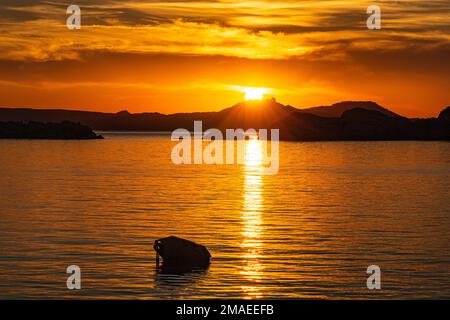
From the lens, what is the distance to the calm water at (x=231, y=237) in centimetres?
2969

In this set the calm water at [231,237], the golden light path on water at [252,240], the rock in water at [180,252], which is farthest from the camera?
the rock in water at [180,252]

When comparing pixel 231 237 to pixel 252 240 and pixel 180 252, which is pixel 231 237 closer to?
pixel 252 240

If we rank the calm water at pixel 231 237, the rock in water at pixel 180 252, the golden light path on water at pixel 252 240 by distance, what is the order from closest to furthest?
the calm water at pixel 231 237 < the golden light path on water at pixel 252 240 < the rock in water at pixel 180 252

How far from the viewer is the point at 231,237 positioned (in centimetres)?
4372

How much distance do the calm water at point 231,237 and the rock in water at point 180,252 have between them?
981 millimetres

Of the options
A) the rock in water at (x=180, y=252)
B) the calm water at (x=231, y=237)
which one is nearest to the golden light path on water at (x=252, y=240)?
the calm water at (x=231, y=237)

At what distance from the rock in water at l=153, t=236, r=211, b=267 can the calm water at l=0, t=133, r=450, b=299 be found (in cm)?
98

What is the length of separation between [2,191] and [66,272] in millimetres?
48105

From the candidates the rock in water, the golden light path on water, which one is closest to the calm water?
the golden light path on water

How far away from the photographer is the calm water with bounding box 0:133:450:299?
29.7 meters

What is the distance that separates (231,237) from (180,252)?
37.7 feet

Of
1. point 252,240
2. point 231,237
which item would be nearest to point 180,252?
point 252,240

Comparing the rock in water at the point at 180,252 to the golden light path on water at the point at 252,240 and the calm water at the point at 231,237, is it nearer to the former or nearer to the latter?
the calm water at the point at 231,237

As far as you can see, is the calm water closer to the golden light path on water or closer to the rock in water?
the golden light path on water
